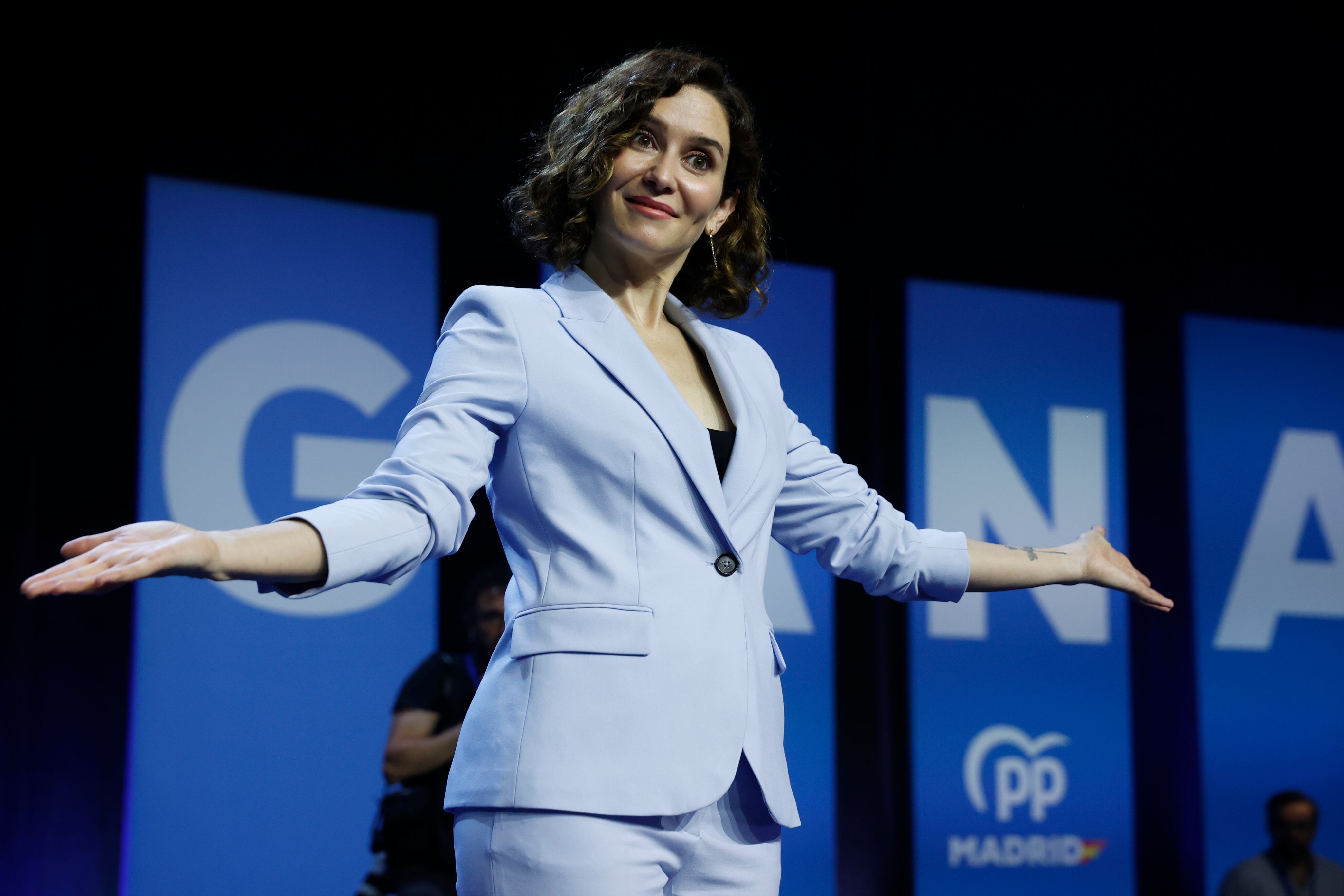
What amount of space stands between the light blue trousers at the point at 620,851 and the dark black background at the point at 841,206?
1.87 meters

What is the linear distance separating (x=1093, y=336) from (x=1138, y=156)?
770 mm

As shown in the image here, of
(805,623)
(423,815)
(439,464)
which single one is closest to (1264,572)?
(805,623)

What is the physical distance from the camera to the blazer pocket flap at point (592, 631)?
3.53 ft

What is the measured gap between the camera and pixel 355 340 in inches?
142

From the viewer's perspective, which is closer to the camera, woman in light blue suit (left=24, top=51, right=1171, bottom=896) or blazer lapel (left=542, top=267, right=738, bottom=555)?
woman in light blue suit (left=24, top=51, right=1171, bottom=896)

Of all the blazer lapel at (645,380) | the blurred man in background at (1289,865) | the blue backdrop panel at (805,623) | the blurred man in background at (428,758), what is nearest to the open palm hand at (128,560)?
the blazer lapel at (645,380)

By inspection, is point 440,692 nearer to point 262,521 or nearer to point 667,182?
point 262,521

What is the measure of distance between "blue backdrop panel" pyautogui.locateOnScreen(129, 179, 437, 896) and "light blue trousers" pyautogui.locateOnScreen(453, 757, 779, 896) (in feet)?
7.88

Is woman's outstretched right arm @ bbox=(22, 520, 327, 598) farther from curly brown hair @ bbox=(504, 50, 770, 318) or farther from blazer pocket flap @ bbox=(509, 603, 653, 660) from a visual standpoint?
curly brown hair @ bbox=(504, 50, 770, 318)

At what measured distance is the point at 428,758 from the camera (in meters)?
3.03

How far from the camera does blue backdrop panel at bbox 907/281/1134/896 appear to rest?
4.18 metres

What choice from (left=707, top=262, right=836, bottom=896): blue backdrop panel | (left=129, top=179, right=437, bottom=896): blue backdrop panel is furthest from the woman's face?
(left=707, top=262, right=836, bottom=896): blue backdrop panel

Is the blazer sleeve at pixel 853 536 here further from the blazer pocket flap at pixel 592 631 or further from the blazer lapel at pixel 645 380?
the blazer pocket flap at pixel 592 631

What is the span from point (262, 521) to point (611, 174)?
2.35 m
